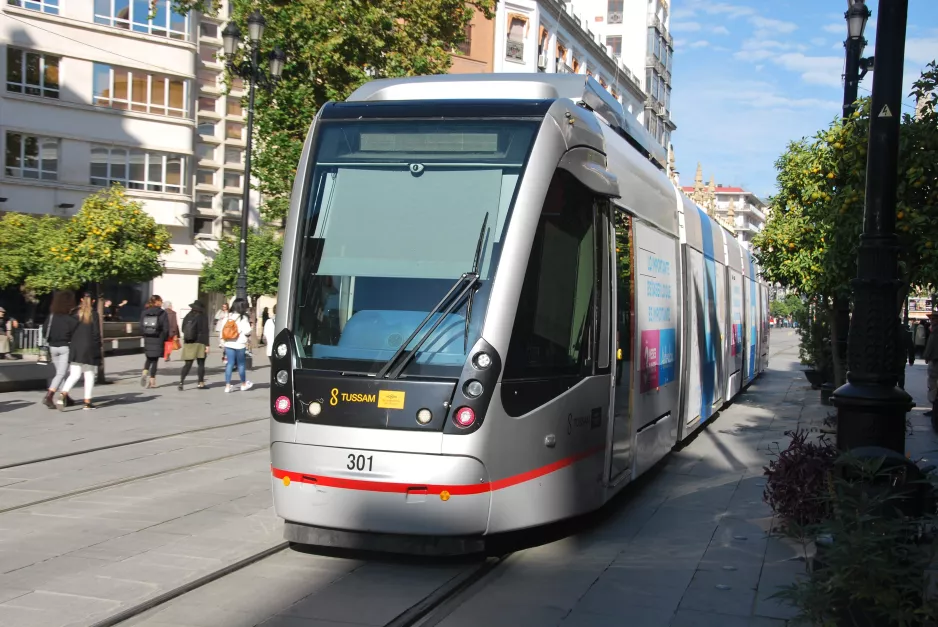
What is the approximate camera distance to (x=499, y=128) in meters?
6.92

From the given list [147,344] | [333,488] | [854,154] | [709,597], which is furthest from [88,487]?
[147,344]

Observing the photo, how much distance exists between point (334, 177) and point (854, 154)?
5.58 m

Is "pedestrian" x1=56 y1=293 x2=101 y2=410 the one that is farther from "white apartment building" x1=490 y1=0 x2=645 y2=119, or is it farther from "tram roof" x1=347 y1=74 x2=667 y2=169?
"white apartment building" x1=490 y1=0 x2=645 y2=119

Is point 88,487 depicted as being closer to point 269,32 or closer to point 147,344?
point 147,344

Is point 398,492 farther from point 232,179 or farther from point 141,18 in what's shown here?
point 232,179

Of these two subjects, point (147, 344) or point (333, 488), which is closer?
point (333, 488)

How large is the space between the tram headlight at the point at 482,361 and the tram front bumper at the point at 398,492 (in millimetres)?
565

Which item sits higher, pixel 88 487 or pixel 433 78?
pixel 433 78

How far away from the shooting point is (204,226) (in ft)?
237

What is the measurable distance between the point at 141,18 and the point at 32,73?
5.77 m

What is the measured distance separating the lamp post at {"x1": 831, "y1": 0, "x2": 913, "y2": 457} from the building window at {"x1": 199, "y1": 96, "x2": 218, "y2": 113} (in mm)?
68504

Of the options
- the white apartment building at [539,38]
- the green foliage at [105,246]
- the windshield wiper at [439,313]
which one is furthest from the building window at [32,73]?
the windshield wiper at [439,313]

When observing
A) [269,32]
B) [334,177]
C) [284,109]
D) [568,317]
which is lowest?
[568,317]

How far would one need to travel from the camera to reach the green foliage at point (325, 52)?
25.3 metres
